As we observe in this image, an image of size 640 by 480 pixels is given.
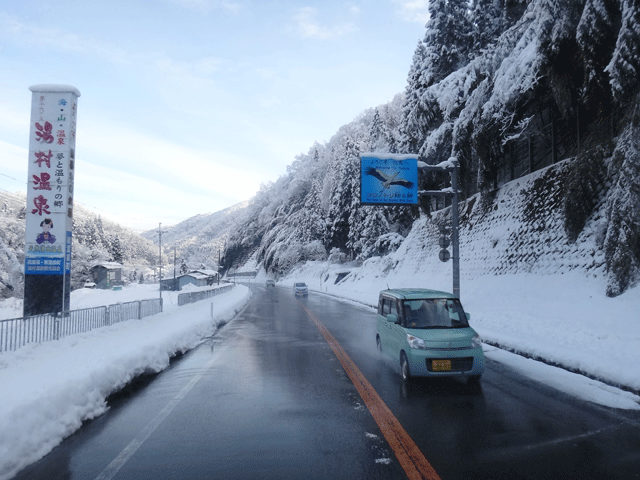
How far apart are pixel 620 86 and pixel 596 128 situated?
18.7ft

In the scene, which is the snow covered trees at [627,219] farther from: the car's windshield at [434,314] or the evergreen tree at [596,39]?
the car's windshield at [434,314]

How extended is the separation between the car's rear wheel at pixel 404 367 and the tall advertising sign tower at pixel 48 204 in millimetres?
12767

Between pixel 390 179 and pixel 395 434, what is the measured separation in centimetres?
1396

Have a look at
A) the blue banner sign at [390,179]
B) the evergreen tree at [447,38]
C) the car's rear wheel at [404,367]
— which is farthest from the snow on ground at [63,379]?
the evergreen tree at [447,38]

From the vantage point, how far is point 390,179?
18.0 meters

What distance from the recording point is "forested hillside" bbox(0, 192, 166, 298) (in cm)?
3159

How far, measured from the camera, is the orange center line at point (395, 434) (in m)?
4.10

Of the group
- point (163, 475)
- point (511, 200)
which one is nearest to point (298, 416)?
point (163, 475)

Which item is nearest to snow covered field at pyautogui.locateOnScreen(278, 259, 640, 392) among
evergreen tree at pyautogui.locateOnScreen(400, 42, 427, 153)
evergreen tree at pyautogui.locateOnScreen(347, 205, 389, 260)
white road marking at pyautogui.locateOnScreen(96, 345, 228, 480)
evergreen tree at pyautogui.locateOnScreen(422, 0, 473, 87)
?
white road marking at pyautogui.locateOnScreen(96, 345, 228, 480)

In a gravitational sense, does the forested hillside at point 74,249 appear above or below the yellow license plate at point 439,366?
above

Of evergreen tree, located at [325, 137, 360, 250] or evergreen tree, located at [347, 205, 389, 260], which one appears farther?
evergreen tree, located at [325, 137, 360, 250]

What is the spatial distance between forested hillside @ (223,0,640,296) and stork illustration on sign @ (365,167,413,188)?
551cm

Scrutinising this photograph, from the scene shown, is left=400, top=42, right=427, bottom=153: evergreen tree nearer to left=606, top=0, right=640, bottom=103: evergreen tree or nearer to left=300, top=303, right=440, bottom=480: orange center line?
left=606, top=0, right=640, bottom=103: evergreen tree

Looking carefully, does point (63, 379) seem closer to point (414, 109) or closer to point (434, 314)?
point (434, 314)
